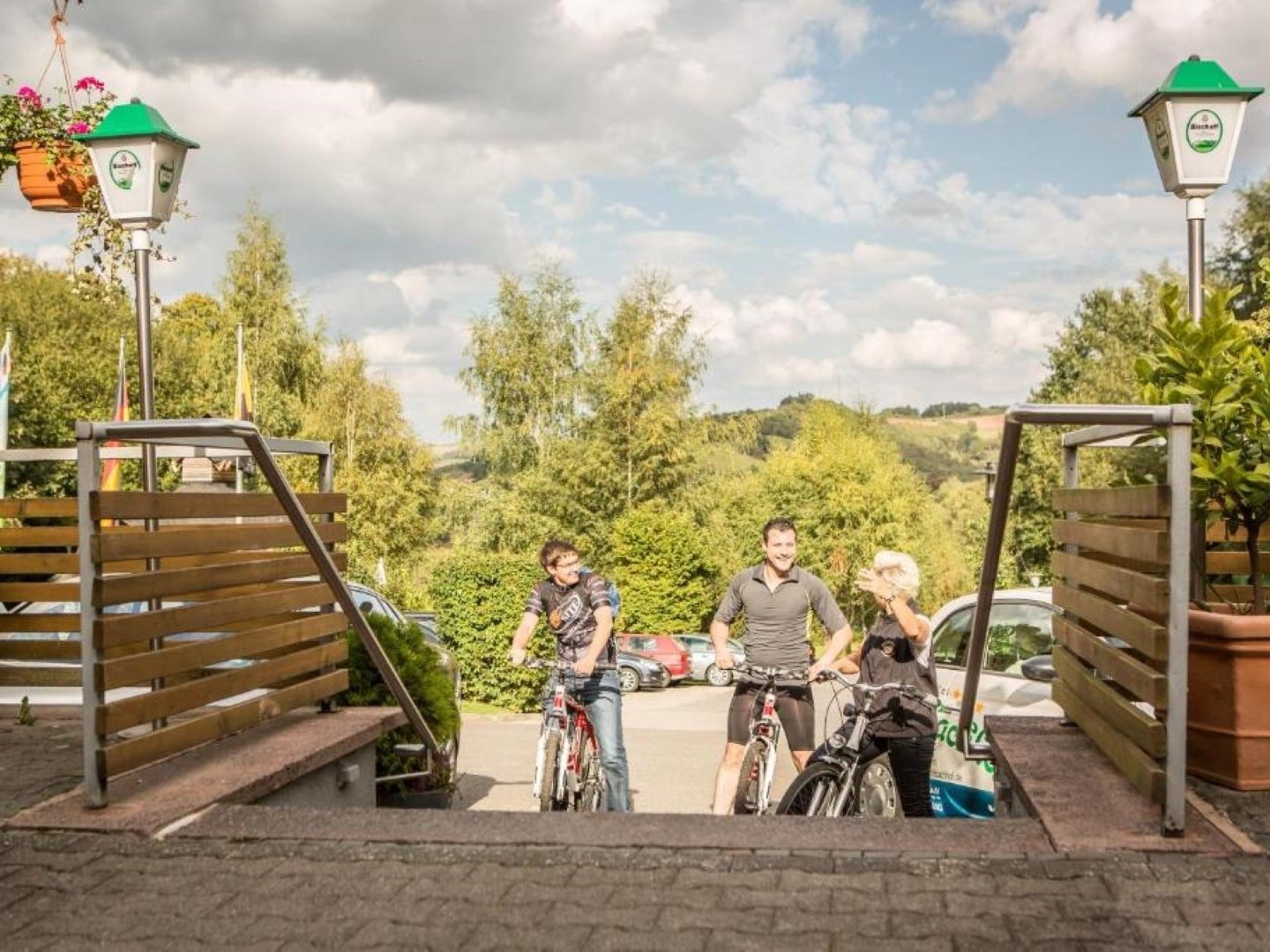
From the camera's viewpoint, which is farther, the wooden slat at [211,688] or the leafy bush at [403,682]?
the leafy bush at [403,682]

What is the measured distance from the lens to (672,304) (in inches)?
1793

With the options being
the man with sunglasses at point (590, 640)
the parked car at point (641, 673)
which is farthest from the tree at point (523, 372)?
the man with sunglasses at point (590, 640)

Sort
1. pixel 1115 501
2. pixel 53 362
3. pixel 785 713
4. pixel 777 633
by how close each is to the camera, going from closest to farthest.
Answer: pixel 1115 501 → pixel 785 713 → pixel 777 633 → pixel 53 362

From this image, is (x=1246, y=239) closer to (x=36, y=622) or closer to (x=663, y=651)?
(x=663, y=651)

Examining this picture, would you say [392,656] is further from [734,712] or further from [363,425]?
[363,425]

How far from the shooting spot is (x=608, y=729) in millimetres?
7547

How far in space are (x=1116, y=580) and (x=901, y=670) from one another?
207cm

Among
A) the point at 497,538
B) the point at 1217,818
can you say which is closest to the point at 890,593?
the point at 1217,818

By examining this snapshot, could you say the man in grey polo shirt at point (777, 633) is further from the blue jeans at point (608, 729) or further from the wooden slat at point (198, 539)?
the wooden slat at point (198, 539)

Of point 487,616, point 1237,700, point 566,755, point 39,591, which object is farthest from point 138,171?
point 487,616

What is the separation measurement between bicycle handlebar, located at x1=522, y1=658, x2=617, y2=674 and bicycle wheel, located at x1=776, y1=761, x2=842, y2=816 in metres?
1.82

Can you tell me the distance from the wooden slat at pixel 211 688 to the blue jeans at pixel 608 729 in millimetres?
1621

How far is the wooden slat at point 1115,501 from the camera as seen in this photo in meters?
4.10

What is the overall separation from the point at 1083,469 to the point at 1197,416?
37574mm
